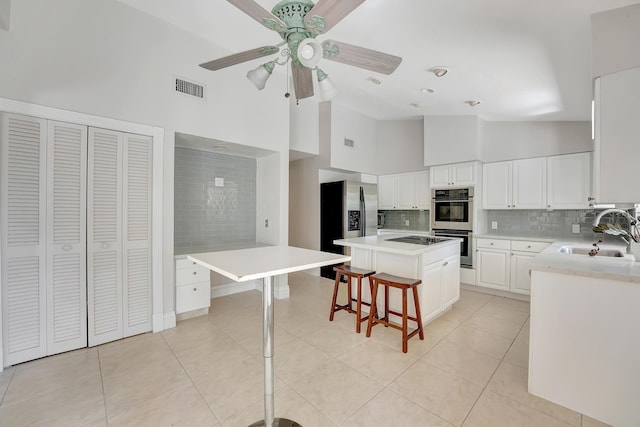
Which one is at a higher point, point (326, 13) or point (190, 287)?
point (326, 13)

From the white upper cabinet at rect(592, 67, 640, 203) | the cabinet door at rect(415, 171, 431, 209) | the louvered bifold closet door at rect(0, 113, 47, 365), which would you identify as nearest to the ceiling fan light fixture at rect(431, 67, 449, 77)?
the white upper cabinet at rect(592, 67, 640, 203)

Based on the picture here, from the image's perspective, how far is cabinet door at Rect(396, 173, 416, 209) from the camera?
5.25 meters

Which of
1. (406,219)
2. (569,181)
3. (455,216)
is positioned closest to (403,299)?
(455,216)

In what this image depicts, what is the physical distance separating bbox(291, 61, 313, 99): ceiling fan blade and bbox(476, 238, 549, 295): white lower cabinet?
140 inches

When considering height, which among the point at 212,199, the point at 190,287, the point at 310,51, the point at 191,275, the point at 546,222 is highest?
the point at 310,51

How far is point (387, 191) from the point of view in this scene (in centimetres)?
569

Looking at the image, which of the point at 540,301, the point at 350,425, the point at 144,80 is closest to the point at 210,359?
the point at 350,425

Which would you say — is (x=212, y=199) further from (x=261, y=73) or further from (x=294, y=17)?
(x=294, y=17)

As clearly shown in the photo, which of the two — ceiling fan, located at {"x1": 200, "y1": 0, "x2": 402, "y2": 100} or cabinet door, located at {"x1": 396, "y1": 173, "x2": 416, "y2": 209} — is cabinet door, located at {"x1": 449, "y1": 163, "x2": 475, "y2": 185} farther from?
ceiling fan, located at {"x1": 200, "y1": 0, "x2": 402, "y2": 100}

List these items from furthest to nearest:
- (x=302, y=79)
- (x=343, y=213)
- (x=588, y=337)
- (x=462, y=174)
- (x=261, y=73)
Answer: (x=343, y=213) → (x=462, y=174) → (x=302, y=79) → (x=261, y=73) → (x=588, y=337)

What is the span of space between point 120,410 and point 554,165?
535cm

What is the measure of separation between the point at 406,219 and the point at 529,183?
2212 millimetres

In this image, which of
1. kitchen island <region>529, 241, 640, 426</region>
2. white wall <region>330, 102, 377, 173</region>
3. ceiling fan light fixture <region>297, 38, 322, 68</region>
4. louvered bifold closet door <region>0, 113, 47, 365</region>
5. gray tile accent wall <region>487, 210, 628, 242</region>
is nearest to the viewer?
ceiling fan light fixture <region>297, 38, 322, 68</region>

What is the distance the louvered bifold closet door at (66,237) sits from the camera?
226cm
